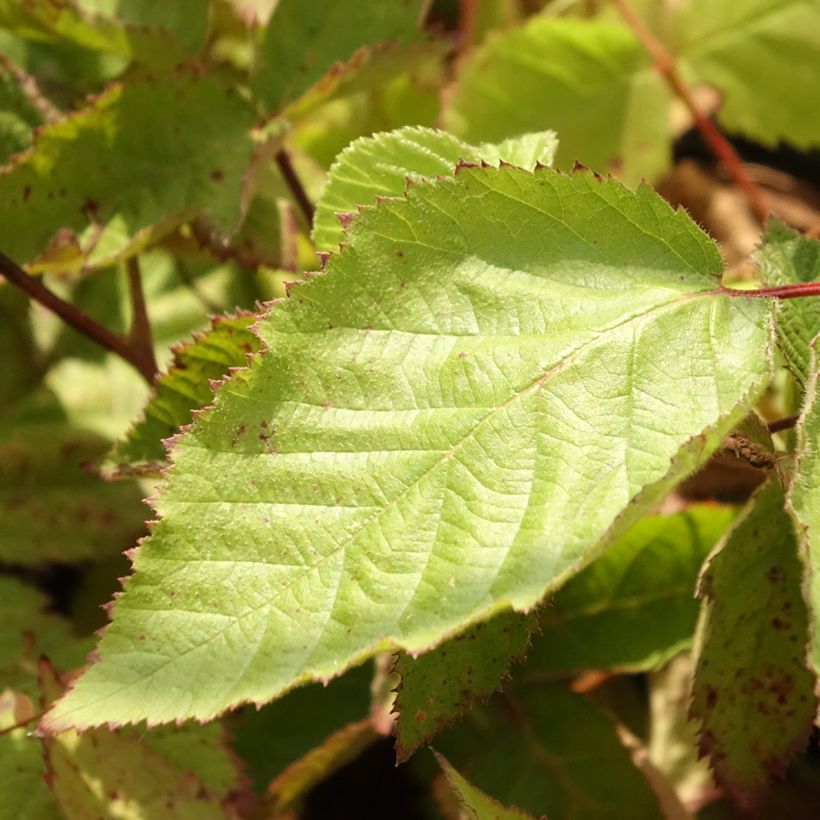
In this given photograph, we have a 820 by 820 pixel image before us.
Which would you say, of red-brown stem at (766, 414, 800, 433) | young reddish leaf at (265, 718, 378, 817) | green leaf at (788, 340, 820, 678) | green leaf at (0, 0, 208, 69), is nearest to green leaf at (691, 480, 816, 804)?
red-brown stem at (766, 414, 800, 433)

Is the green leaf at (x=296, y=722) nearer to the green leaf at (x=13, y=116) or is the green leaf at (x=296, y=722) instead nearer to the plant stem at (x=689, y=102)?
the green leaf at (x=13, y=116)

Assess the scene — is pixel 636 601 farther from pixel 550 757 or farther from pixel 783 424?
pixel 783 424

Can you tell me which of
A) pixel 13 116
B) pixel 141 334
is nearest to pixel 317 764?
pixel 141 334

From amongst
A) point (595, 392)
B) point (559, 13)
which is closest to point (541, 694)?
point (595, 392)

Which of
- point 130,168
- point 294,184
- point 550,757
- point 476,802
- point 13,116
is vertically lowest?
point 550,757

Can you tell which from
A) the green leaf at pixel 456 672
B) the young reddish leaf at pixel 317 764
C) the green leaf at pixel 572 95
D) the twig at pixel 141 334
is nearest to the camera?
the green leaf at pixel 456 672

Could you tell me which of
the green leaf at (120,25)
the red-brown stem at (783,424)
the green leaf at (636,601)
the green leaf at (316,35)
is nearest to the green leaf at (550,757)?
the green leaf at (636,601)

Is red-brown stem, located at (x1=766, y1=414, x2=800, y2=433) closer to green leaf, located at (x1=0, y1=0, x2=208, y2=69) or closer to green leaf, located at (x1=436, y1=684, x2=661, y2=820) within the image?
green leaf, located at (x1=436, y1=684, x2=661, y2=820)

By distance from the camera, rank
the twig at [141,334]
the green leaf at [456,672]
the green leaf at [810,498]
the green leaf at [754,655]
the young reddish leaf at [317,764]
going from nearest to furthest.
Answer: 1. the green leaf at [810,498]
2. the green leaf at [456,672]
3. the green leaf at [754,655]
4. the young reddish leaf at [317,764]
5. the twig at [141,334]
